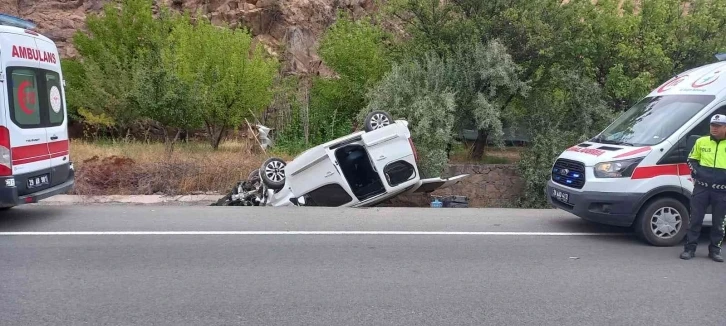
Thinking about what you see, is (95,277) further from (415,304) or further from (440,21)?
(440,21)

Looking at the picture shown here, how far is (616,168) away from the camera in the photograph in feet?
25.7

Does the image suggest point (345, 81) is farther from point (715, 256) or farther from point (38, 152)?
point (715, 256)

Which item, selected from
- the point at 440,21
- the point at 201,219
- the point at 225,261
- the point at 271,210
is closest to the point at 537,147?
the point at 440,21

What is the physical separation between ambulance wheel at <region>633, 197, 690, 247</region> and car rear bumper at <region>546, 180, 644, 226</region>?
180 millimetres

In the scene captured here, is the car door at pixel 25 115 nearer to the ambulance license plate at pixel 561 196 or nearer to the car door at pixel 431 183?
the car door at pixel 431 183

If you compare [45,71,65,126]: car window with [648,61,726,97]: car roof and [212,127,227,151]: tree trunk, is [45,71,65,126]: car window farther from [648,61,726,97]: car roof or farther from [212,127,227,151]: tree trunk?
[648,61,726,97]: car roof

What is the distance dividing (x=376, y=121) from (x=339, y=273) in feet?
18.6

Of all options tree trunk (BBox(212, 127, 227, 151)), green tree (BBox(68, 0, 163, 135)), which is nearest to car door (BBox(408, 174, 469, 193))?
tree trunk (BBox(212, 127, 227, 151))

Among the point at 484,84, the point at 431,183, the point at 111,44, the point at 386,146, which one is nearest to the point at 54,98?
the point at 386,146

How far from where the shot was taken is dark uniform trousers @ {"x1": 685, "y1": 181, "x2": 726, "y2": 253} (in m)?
7.02

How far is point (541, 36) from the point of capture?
14.4m

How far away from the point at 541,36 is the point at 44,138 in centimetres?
1084

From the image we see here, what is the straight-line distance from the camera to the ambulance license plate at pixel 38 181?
8.38 m

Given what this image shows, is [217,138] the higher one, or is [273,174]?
[217,138]
